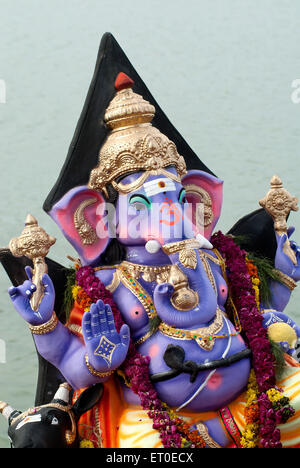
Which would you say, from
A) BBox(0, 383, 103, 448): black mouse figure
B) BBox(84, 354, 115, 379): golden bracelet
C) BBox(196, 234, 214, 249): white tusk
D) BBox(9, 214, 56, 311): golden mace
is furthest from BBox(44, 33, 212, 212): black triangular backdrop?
BBox(0, 383, 103, 448): black mouse figure

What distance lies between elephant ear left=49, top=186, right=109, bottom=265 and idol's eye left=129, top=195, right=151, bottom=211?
13 cm

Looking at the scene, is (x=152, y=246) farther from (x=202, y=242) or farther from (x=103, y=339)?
(x=103, y=339)

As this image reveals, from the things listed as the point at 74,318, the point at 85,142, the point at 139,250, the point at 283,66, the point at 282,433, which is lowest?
the point at 282,433

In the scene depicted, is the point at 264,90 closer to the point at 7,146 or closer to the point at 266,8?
the point at 266,8

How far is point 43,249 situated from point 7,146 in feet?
5.40

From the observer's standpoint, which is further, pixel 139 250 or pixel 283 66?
pixel 283 66

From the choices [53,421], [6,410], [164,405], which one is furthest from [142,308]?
[6,410]

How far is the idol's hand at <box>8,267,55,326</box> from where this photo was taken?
2.66m

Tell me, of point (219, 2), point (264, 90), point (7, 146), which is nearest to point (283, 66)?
point (264, 90)

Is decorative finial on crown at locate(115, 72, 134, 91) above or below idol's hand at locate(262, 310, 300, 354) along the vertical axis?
above

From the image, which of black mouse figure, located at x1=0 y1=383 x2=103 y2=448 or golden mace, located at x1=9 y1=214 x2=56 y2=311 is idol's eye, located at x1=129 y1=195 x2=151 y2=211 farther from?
black mouse figure, located at x1=0 y1=383 x2=103 y2=448

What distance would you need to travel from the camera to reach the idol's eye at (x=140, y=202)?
2.81 meters

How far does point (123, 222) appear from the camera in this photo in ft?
9.36

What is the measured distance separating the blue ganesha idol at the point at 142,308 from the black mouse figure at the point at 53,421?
5cm
